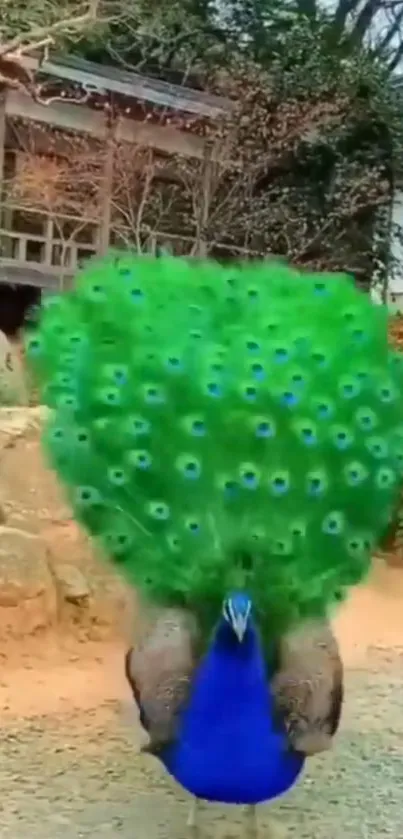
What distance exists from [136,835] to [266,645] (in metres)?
0.62

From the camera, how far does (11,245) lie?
10.4 m

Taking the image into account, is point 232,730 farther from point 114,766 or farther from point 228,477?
point 114,766

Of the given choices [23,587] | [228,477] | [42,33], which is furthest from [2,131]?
[228,477]

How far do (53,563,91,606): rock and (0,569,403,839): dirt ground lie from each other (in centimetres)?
17

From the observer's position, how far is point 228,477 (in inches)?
103

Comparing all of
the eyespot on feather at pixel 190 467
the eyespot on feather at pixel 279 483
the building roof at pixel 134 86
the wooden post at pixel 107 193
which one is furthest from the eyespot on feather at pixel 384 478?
the building roof at pixel 134 86

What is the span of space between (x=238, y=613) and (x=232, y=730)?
0.26 m

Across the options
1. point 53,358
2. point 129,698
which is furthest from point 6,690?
point 53,358

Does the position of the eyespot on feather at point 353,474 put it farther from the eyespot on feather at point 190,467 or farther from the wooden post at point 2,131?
the wooden post at point 2,131

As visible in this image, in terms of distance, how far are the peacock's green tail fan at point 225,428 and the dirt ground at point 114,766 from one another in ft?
2.15

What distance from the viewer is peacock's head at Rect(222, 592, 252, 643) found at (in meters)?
2.46

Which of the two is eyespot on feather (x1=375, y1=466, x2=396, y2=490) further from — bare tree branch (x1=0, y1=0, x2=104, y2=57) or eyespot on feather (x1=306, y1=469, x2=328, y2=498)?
bare tree branch (x1=0, y1=0, x2=104, y2=57)

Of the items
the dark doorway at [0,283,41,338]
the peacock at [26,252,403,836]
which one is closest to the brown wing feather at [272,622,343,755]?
the peacock at [26,252,403,836]

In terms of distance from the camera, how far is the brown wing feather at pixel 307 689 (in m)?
2.66
